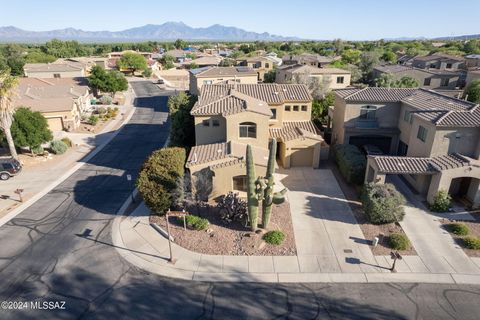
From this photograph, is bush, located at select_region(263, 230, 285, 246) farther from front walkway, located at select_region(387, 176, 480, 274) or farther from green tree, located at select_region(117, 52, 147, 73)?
green tree, located at select_region(117, 52, 147, 73)

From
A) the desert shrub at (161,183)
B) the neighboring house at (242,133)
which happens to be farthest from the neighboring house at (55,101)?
the desert shrub at (161,183)

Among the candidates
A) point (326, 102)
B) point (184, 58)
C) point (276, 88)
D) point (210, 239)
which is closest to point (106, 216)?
point (210, 239)

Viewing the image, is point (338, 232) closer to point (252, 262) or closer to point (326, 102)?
point (252, 262)

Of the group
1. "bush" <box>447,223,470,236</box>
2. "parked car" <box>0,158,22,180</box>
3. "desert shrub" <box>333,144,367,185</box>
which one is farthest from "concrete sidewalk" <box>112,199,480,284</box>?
"parked car" <box>0,158,22,180</box>

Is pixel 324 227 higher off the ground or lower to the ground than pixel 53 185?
higher

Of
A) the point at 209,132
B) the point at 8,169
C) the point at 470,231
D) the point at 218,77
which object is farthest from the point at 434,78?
the point at 8,169

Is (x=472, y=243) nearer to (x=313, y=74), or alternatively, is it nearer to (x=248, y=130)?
(x=248, y=130)
